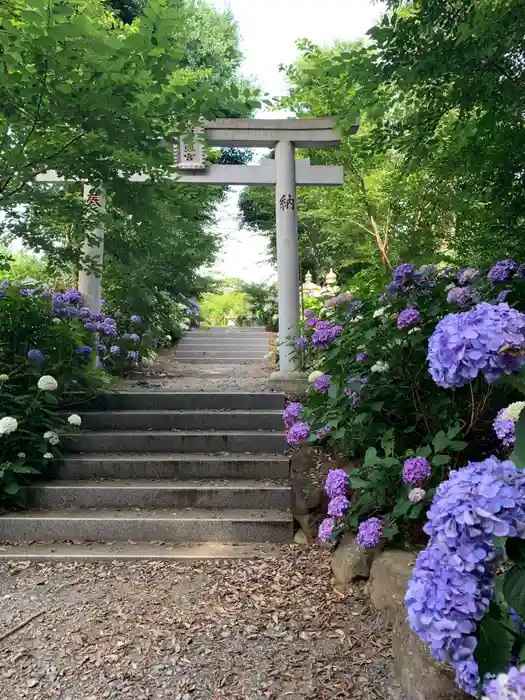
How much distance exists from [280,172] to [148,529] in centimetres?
395

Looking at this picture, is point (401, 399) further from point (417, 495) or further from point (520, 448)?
point (520, 448)

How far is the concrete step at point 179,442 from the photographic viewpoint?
354 cm

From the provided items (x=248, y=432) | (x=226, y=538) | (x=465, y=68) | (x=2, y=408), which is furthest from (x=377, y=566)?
(x=2, y=408)

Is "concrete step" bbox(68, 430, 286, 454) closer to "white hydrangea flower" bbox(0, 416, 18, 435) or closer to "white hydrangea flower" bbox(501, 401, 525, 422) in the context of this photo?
"white hydrangea flower" bbox(0, 416, 18, 435)

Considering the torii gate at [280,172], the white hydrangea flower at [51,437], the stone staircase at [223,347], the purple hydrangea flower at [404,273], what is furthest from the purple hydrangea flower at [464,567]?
the stone staircase at [223,347]

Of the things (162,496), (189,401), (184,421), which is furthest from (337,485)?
(189,401)

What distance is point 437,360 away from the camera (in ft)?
2.94

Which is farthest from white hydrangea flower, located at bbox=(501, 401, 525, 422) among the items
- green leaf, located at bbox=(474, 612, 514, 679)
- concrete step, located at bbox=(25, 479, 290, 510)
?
concrete step, located at bbox=(25, 479, 290, 510)

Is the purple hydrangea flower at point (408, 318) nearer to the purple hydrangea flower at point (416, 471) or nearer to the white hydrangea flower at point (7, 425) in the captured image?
the purple hydrangea flower at point (416, 471)

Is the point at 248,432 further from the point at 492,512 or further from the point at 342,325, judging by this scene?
the point at 492,512

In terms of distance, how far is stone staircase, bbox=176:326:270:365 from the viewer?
868 cm

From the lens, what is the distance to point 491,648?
75 centimetres

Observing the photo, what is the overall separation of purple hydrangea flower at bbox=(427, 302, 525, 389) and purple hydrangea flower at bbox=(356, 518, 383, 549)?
1281mm

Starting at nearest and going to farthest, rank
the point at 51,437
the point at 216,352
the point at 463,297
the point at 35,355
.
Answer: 1. the point at 463,297
2. the point at 51,437
3. the point at 35,355
4. the point at 216,352
